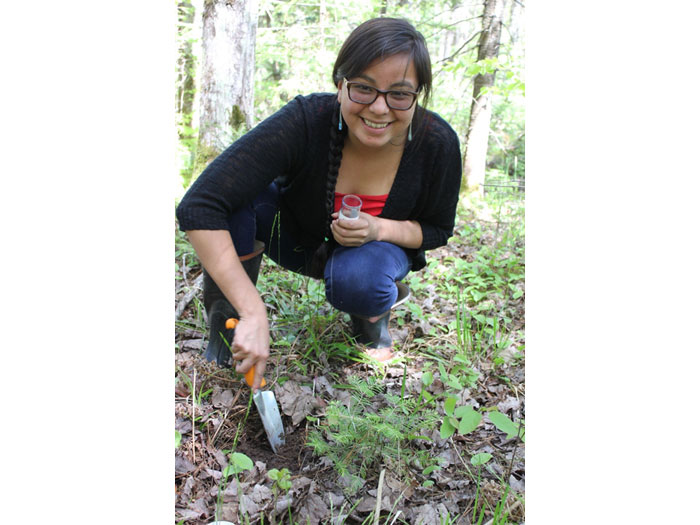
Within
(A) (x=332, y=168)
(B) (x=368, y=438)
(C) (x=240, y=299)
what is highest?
(A) (x=332, y=168)

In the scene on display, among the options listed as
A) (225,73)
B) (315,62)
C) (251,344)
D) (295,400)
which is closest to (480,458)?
(295,400)

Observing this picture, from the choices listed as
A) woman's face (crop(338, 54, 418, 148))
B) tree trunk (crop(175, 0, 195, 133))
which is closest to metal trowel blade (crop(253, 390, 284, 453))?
woman's face (crop(338, 54, 418, 148))

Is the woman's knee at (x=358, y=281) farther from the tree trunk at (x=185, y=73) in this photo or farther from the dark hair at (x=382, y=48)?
the tree trunk at (x=185, y=73)

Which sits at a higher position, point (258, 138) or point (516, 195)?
point (258, 138)

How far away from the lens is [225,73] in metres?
2.79

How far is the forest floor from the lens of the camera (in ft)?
3.99

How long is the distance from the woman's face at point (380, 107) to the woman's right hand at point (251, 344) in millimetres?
693

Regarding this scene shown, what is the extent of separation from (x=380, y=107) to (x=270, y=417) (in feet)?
3.34

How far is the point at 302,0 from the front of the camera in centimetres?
572

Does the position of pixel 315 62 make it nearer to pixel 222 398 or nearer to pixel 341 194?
pixel 341 194
